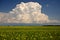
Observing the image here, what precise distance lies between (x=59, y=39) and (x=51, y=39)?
0.45 metres

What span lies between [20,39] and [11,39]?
0.53 m

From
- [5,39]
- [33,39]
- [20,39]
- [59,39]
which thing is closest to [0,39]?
[5,39]

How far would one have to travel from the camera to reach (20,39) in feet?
33.7

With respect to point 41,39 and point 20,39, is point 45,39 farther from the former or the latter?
point 20,39

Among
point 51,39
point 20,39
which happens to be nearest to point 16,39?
point 20,39

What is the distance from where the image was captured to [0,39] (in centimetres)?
1049

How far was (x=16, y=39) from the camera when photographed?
10406mm

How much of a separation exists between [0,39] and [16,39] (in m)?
0.85

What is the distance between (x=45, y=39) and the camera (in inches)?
415

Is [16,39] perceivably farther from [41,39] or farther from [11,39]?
[41,39]

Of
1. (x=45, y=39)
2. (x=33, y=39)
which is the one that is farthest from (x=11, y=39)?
(x=45, y=39)

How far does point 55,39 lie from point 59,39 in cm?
22

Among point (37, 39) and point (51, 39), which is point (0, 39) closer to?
point (37, 39)

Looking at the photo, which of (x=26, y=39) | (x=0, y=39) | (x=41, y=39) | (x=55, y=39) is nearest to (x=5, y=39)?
(x=0, y=39)
